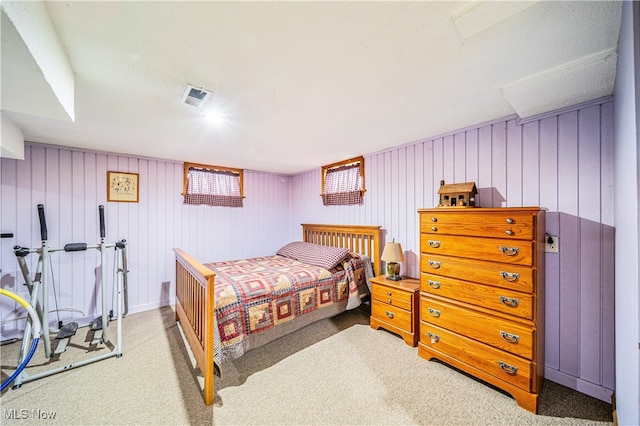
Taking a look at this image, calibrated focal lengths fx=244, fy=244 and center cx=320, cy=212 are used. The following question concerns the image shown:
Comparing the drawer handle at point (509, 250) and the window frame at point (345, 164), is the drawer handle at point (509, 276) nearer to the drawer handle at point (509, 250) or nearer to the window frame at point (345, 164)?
the drawer handle at point (509, 250)

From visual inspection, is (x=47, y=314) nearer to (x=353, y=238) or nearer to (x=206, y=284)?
(x=206, y=284)

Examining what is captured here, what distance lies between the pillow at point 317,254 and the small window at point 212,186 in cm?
126

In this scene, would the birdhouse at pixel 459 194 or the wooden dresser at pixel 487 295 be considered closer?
the wooden dresser at pixel 487 295

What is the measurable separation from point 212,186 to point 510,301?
3.95 metres

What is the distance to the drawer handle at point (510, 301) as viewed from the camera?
1748 millimetres

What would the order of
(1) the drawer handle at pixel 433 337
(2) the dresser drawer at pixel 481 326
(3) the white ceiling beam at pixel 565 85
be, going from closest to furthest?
(3) the white ceiling beam at pixel 565 85 < (2) the dresser drawer at pixel 481 326 < (1) the drawer handle at pixel 433 337

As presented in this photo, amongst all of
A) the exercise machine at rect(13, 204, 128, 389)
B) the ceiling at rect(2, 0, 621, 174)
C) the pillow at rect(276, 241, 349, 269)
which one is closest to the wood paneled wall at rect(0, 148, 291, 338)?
the exercise machine at rect(13, 204, 128, 389)

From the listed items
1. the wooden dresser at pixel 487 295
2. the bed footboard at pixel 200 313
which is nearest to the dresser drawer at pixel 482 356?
the wooden dresser at pixel 487 295

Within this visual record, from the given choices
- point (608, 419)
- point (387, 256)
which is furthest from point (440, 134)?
point (608, 419)

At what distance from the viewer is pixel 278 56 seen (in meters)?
1.31

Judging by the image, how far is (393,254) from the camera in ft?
8.99

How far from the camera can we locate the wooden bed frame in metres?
1.75

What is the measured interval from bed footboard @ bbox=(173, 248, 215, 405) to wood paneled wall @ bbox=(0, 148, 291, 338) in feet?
3.65

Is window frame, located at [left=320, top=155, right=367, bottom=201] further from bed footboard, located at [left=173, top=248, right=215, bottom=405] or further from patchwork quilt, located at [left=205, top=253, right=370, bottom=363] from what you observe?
bed footboard, located at [left=173, top=248, right=215, bottom=405]
